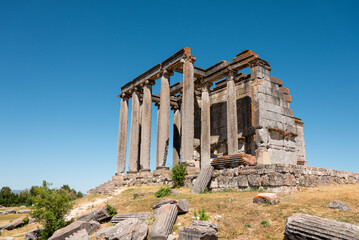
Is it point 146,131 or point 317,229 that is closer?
point 317,229

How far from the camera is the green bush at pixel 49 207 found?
1256cm

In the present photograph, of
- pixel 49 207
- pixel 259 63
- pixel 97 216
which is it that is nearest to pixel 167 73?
pixel 259 63

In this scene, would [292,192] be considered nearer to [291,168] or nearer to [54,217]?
[291,168]

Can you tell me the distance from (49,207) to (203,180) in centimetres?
834

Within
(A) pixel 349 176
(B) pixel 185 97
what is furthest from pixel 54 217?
(A) pixel 349 176

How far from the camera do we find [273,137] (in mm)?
22078

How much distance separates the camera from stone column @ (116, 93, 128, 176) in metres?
30.9

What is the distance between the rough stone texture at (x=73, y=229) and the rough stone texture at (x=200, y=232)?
15.8 ft

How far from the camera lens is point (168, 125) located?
25.8 metres

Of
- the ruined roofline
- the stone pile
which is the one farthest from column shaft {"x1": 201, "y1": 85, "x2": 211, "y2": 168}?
the stone pile

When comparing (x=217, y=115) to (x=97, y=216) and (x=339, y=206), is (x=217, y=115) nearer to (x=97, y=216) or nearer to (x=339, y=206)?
Answer: (x=97, y=216)

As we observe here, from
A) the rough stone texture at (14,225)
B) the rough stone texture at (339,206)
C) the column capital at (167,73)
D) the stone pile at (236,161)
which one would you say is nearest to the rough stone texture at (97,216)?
the rough stone texture at (14,225)

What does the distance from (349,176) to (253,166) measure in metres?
8.72

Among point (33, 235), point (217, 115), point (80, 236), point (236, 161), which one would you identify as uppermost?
point (217, 115)
